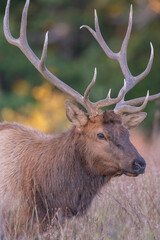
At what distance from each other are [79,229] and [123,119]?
1.09 m

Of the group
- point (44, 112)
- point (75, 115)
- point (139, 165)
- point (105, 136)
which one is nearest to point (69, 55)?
point (44, 112)

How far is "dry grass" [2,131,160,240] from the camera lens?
222 inches

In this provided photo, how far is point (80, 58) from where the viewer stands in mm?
22125

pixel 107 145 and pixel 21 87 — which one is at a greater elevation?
pixel 21 87

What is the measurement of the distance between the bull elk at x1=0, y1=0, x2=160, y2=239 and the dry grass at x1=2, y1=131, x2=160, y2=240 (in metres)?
0.20

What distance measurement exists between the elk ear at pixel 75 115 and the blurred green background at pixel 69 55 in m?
13.2

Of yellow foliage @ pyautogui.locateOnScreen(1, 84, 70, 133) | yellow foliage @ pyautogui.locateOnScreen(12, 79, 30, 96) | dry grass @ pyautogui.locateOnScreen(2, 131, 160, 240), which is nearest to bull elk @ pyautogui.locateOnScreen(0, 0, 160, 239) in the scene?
dry grass @ pyautogui.locateOnScreen(2, 131, 160, 240)

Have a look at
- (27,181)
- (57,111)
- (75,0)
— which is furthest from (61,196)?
(75,0)

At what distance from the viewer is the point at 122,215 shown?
20.7 ft

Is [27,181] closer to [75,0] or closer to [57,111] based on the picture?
[57,111]

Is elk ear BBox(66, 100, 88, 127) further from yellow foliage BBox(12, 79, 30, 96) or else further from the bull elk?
yellow foliage BBox(12, 79, 30, 96)

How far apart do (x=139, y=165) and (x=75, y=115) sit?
757 mm

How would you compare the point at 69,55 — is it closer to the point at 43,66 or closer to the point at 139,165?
the point at 43,66

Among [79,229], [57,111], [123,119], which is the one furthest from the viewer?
[57,111]
